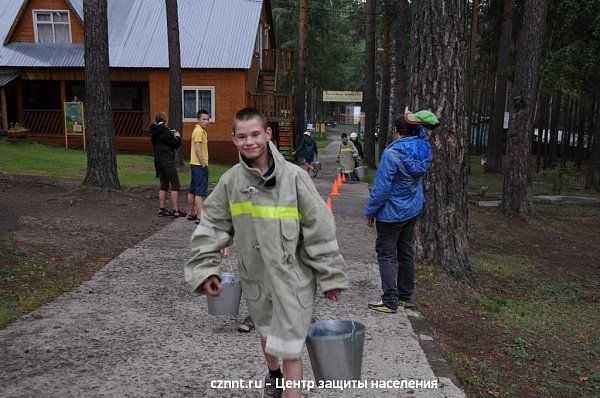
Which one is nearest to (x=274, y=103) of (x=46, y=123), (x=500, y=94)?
(x=500, y=94)

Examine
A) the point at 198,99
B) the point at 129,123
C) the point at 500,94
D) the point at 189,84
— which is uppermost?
the point at 189,84

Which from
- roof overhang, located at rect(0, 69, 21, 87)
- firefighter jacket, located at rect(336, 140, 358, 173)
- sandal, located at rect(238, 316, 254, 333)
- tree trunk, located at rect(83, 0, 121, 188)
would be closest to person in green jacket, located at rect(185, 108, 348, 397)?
sandal, located at rect(238, 316, 254, 333)

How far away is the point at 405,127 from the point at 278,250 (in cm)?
281

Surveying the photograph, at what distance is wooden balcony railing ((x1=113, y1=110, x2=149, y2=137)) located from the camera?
87.0 ft

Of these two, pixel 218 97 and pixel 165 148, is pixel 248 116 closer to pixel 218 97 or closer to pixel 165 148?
pixel 165 148

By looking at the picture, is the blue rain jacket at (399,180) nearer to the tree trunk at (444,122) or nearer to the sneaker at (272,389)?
the tree trunk at (444,122)

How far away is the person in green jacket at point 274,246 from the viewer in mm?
3238

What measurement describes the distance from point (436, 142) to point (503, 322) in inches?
88.1

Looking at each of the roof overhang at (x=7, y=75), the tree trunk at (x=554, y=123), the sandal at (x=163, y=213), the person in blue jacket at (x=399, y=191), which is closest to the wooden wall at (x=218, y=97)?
the roof overhang at (x=7, y=75)

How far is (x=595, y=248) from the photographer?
12.2 meters

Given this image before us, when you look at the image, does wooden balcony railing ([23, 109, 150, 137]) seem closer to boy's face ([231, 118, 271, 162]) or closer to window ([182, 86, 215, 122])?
window ([182, 86, 215, 122])

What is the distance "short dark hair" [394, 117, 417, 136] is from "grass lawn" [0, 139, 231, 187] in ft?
34.1

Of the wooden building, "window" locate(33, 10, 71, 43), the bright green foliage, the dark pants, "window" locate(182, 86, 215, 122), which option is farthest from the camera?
"window" locate(33, 10, 71, 43)

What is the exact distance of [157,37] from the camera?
26.3 m
